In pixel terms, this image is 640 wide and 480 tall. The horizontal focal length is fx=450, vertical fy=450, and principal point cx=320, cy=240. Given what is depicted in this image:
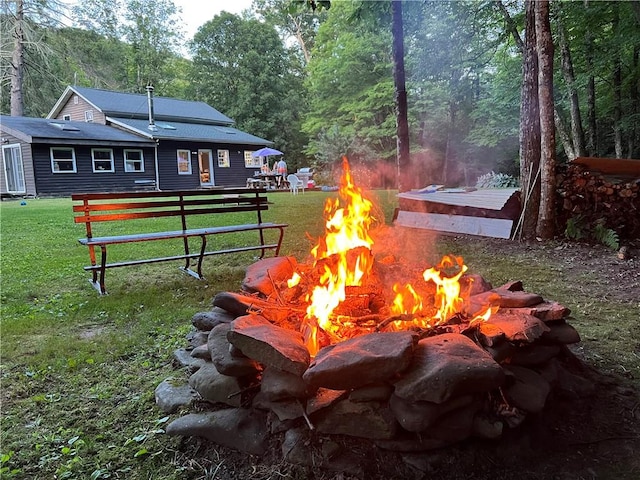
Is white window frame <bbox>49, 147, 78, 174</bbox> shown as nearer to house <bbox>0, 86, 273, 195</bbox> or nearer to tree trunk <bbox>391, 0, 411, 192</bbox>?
house <bbox>0, 86, 273, 195</bbox>

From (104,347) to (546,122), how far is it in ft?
20.9

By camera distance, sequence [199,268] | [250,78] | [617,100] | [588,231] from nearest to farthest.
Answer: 1. [199,268]
2. [588,231]
3. [617,100]
4. [250,78]

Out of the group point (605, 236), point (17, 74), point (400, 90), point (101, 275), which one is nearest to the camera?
point (101, 275)

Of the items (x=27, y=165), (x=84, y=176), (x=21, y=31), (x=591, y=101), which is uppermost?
(x=21, y=31)

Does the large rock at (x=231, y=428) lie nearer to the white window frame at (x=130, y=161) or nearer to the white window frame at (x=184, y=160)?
the white window frame at (x=130, y=161)

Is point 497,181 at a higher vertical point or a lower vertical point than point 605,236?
higher

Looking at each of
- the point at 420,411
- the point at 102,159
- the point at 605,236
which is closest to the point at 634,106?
the point at 605,236

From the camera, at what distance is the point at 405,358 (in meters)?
1.95

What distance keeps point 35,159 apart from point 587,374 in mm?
21407

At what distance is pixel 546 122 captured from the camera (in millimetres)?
6551

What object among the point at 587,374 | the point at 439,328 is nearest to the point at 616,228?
the point at 587,374

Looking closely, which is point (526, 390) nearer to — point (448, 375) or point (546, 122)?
point (448, 375)

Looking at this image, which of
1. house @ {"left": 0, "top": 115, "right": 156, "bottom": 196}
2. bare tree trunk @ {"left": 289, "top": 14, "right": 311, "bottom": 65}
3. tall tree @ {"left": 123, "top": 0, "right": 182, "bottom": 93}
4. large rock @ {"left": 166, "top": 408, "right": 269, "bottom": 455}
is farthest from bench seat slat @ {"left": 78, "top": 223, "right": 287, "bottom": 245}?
tall tree @ {"left": 123, "top": 0, "right": 182, "bottom": 93}

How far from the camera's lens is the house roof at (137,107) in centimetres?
2339
